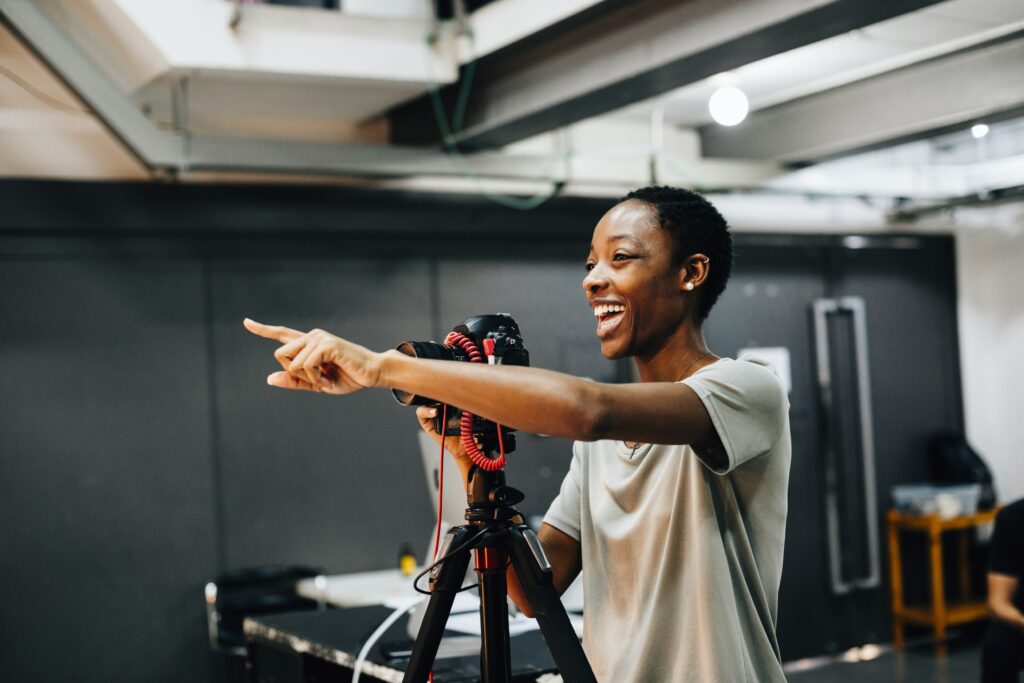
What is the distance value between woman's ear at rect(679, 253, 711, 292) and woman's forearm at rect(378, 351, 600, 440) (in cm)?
33

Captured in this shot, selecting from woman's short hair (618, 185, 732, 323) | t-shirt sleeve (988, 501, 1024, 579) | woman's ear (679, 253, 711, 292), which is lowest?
t-shirt sleeve (988, 501, 1024, 579)

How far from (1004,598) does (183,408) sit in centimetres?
309

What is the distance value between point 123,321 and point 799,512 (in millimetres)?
3533

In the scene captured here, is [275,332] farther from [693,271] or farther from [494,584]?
[693,271]

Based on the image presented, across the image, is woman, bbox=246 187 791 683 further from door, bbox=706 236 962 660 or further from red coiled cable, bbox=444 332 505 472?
door, bbox=706 236 962 660

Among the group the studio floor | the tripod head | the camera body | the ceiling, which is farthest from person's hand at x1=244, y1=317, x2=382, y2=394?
the studio floor

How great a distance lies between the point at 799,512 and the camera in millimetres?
5719

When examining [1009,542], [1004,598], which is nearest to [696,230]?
[1009,542]

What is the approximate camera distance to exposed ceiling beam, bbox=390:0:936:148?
9.62ft

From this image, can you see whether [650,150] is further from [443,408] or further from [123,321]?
Result: [443,408]

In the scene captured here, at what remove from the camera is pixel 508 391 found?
1.19 metres

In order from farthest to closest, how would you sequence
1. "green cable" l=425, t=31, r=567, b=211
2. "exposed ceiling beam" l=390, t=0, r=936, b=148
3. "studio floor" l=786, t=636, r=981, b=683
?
"studio floor" l=786, t=636, r=981, b=683 → "green cable" l=425, t=31, r=567, b=211 → "exposed ceiling beam" l=390, t=0, r=936, b=148

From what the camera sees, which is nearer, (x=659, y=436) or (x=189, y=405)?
(x=659, y=436)

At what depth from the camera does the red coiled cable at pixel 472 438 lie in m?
1.36
